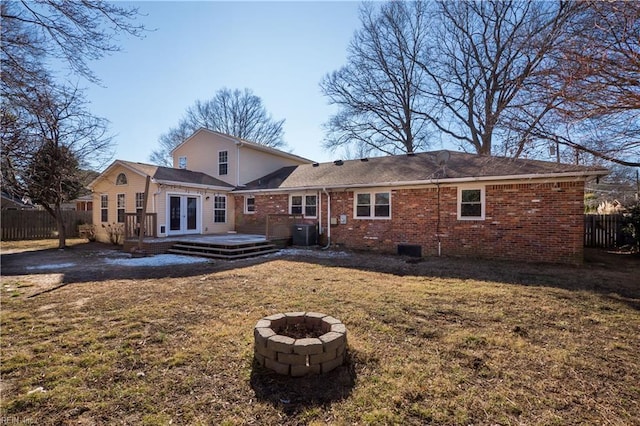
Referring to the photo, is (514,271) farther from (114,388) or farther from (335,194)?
(114,388)

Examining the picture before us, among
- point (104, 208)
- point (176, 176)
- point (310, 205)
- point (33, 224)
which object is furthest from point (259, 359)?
point (33, 224)

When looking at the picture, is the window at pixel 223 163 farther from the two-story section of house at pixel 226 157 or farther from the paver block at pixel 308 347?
the paver block at pixel 308 347

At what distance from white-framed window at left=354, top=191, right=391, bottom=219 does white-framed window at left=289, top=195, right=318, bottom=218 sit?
2.03 m

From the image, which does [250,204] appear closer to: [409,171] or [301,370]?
[409,171]

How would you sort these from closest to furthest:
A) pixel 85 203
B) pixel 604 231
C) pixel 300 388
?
pixel 300 388
pixel 604 231
pixel 85 203

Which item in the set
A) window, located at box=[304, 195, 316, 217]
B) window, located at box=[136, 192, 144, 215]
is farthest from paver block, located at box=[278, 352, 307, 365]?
window, located at box=[136, 192, 144, 215]

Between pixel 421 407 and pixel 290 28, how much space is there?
34.6 feet

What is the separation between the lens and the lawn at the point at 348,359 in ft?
8.43

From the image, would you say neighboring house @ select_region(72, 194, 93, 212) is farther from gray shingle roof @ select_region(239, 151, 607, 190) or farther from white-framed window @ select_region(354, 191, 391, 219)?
white-framed window @ select_region(354, 191, 391, 219)

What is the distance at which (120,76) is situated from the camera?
6.18 m

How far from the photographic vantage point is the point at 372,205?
12578mm

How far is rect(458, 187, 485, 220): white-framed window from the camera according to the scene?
10602 millimetres

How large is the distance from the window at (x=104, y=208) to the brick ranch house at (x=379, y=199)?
0.05 metres

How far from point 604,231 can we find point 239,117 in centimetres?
3116
